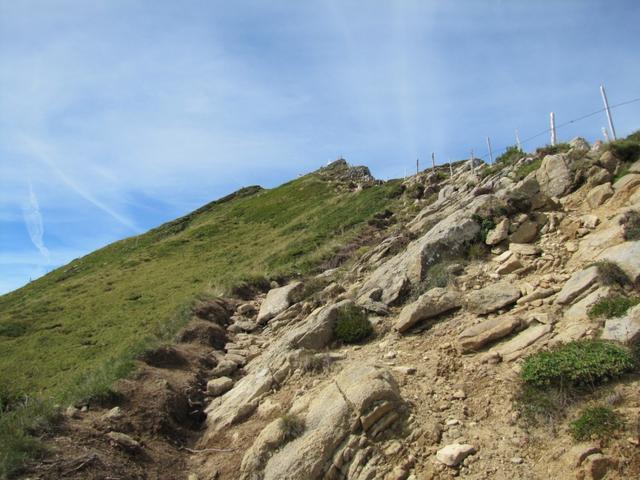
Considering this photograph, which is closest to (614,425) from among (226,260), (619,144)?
(619,144)

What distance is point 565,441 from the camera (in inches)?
271

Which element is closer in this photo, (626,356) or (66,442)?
(626,356)

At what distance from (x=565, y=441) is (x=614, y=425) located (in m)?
0.70

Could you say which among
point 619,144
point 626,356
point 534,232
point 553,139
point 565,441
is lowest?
point 565,441

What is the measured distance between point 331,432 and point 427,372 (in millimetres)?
2655

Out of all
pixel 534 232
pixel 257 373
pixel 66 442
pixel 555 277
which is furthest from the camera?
pixel 534 232

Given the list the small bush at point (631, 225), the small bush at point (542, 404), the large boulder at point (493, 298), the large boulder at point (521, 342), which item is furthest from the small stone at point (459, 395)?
the small bush at point (631, 225)

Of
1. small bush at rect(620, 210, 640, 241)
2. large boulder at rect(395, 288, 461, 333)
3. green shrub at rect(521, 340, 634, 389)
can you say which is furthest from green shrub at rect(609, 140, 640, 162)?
green shrub at rect(521, 340, 634, 389)

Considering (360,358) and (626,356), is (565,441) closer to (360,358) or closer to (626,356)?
(626,356)

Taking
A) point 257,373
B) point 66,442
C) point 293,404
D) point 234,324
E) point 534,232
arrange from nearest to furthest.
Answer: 1. point 66,442
2. point 293,404
3. point 257,373
4. point 534,232
5. point 234,324

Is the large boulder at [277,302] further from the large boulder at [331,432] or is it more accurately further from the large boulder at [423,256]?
the large boulder at [331,432]

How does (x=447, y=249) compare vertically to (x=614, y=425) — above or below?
above

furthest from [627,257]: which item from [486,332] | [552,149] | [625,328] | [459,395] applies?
[552,149]

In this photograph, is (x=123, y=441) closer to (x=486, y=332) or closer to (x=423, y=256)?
(x=486, y=332)
